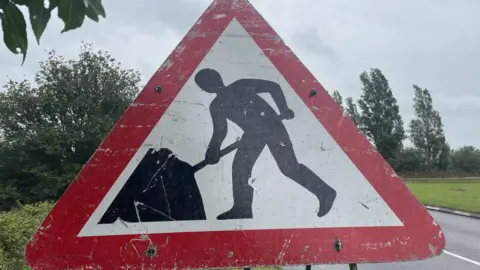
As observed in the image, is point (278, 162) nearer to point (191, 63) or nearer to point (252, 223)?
point (252, 223)

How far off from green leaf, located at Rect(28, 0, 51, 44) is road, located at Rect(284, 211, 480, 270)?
707 centimetres

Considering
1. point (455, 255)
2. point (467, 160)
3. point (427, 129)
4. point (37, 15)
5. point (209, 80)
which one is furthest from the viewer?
point (467, 160)

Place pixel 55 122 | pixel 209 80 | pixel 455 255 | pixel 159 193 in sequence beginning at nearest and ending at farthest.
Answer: pixel 159 193 → pixel 209 80 → pixel 455 255 → pixel 55 122

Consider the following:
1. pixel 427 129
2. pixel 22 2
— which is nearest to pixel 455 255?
pixel 22 2

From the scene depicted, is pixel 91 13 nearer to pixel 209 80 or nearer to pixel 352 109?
pixel 209 80

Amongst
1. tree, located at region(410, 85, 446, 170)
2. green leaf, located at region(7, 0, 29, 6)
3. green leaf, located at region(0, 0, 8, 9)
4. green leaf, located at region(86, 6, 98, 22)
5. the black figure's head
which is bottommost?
green leaf, located at region(0, 0, 8, 9)

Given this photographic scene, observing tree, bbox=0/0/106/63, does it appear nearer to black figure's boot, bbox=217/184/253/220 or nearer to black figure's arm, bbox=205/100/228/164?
black figure's arm, bbox=205/100/228/164

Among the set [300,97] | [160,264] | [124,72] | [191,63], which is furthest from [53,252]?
[124,72]

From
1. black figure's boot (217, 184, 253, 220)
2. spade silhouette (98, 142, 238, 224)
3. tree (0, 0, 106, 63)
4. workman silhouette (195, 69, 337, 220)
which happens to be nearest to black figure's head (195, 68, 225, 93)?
workman silhouette (195, 69, 337, 220)

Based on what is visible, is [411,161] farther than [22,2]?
Yes

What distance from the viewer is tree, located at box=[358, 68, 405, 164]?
59.9m

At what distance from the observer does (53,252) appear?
144 centimetres

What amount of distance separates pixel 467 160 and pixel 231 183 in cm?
8075

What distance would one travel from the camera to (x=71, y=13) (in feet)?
3.79
